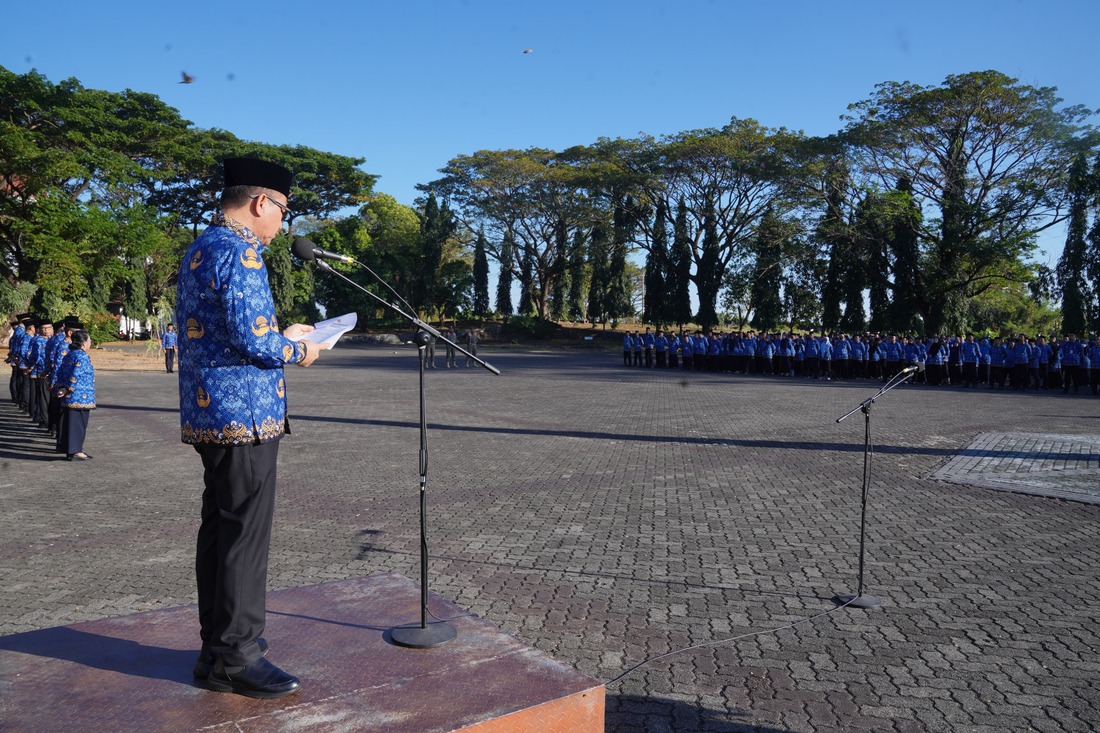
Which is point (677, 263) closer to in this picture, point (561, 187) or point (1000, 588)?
point (561, 187)

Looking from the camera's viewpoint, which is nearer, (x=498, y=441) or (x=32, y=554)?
(x=32, y=554)

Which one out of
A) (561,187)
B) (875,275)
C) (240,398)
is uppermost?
(561,187)

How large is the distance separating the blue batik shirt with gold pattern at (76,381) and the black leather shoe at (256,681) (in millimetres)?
8435

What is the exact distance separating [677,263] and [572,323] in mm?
12250

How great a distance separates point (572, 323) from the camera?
61.4m

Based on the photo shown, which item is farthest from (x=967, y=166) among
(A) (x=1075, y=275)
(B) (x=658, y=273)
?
(B) (x=658, y=273)

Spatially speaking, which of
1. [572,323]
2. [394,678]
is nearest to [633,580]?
[394,678]

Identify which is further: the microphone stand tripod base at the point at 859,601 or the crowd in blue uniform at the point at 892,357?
the crowd in blue uniform at the point at 892,357

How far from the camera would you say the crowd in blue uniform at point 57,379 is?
998 cm

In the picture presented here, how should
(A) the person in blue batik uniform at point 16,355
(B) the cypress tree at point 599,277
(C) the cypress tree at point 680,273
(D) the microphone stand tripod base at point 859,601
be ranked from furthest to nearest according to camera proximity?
(B) the cypress tree at point 599,277 < (C) the cypress tree at point 680,273 < (A) the person in blue batik uniform at point 16,355 < (D) the microphone stand tripod base at point 859,601

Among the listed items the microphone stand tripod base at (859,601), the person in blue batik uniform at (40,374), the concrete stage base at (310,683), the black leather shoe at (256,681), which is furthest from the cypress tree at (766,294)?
the black leather shoe at (256,681)

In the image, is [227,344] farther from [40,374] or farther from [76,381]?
[40,374]

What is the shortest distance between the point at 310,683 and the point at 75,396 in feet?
28.3

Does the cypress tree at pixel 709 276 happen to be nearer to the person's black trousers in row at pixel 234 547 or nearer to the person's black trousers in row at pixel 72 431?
the person's black trousers in row at pixel 72 431
